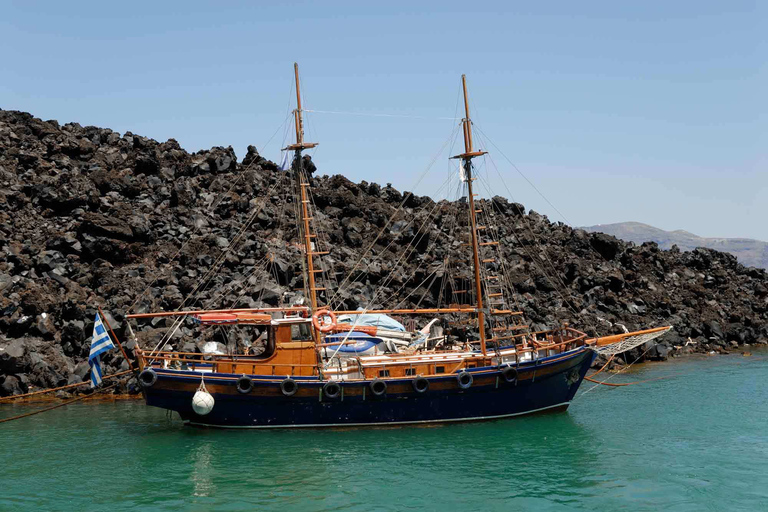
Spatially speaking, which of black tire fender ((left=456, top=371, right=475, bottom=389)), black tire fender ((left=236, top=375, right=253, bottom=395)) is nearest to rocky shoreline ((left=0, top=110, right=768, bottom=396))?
black tire fender ((left=236, top=375, right=253, bottom=395))

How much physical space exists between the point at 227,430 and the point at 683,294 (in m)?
55.9

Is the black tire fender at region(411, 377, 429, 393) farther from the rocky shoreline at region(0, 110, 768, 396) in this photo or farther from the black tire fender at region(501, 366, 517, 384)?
the rocky shoreline at region(0, 110, 768, 396)

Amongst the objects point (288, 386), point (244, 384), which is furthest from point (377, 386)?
point (244, 384)

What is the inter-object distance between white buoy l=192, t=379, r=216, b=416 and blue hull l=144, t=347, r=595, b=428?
20.3 inches

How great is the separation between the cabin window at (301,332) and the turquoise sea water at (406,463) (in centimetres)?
444

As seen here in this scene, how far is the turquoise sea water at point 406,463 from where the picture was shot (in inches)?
902

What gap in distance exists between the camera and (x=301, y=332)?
1313 inches

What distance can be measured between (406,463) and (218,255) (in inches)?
1321

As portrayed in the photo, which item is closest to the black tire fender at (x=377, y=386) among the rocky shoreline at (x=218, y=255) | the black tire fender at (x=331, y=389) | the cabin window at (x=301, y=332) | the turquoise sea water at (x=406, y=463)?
the black tire fender at (x=331, y=389)

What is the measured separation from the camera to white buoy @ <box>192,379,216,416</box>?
30.9 meters

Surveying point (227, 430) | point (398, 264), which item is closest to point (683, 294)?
point (398, 264)

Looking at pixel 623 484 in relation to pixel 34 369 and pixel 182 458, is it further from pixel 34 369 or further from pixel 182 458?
pixel 34 369

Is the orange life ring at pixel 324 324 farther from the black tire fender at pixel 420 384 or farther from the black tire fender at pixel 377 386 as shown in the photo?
the black tire fender at pixel 420 384

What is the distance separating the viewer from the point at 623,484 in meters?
24.2
